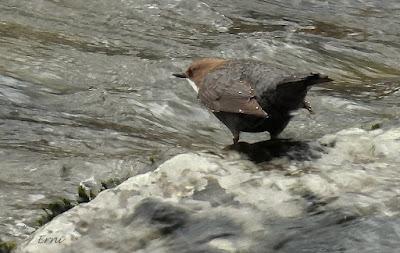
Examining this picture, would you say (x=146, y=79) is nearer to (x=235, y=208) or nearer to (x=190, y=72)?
(x=190, y=72)

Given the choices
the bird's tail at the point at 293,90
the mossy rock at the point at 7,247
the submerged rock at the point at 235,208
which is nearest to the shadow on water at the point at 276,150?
the submerged rock at the point at 235,208

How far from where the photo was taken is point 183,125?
675 cm

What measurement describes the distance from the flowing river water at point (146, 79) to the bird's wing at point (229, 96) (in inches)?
11.7

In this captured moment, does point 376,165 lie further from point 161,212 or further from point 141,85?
point 141,85

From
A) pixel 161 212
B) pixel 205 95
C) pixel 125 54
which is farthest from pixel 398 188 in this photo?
pixel 125 54

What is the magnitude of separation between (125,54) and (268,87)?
5.13 m

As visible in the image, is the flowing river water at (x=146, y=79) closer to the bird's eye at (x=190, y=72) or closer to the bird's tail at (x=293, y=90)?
the bird's tail at (x=293, y=90)

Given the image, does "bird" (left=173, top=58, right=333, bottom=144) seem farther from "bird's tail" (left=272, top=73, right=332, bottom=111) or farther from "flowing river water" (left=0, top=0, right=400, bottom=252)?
"flowing river water" (left=0, top=0, right=400, bottom=252)

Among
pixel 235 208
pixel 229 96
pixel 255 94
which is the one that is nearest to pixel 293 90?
pixel 255 94

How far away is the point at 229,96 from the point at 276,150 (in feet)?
1.70

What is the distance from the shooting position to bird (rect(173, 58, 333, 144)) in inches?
155

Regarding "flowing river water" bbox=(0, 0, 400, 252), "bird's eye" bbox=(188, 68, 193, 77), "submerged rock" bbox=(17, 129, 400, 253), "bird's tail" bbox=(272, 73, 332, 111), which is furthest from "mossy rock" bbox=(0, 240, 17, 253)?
"bird's eye" bbox=(188, 68, 193, 77)

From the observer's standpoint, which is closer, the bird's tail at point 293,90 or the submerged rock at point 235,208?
the submerged rock at point 235,208

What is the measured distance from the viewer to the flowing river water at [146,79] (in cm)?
528
